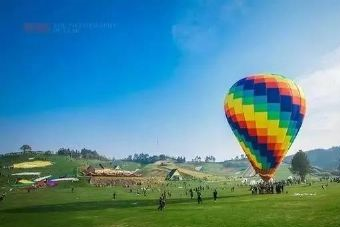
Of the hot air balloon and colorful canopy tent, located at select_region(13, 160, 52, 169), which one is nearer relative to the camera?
the hot air balloon

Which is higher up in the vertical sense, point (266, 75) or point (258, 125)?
point (266, 75)

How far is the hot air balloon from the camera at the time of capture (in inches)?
2101

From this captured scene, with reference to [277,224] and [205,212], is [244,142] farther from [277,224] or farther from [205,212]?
[277,224]

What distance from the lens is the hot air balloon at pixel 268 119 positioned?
2101 inches

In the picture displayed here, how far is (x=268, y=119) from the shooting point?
53719mm

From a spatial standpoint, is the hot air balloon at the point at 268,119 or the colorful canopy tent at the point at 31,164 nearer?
the hot air balloon at the point at 268,119

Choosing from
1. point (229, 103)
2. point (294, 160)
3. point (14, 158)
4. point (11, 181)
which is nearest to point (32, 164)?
point (14, 158)

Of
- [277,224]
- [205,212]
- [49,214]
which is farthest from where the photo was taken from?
[49,214]

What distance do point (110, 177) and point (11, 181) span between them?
2992 centimetres

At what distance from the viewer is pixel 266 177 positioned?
5344 centimetres

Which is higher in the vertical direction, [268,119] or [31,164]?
[268,119]

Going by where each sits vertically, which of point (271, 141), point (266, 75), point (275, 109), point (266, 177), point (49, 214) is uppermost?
point (266, 75)

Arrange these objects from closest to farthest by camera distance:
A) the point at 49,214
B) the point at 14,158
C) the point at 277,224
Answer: the point at 277,224
the point at 49,214
the point at 14,158

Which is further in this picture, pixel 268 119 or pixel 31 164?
pixel 31 164
